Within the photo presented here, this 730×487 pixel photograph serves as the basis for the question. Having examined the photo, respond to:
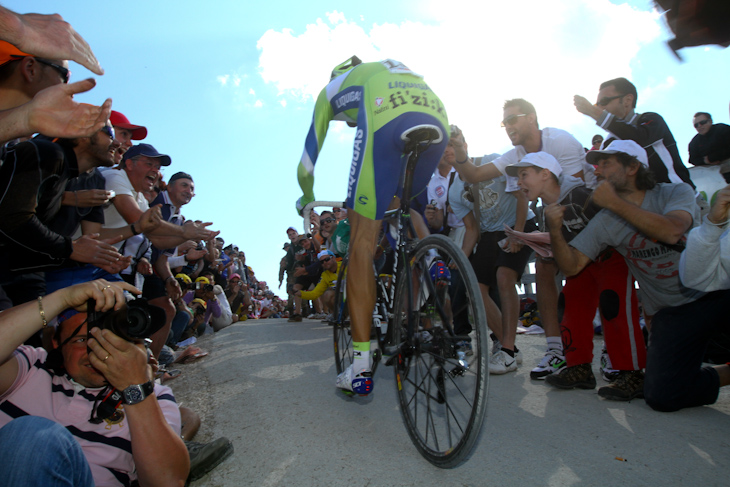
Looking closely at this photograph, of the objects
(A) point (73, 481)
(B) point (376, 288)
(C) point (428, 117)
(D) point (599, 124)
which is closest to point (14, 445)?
(A) point (73, 481)

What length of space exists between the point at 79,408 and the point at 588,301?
3.22m

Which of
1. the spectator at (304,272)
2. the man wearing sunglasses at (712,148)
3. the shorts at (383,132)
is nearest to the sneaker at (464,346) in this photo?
the shorts at (383,132)

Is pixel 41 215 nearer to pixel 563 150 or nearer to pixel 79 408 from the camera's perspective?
pixel 79 408

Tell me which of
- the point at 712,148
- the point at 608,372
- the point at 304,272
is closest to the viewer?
the point at 608,372

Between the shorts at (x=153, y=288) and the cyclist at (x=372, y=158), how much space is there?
2.63 m

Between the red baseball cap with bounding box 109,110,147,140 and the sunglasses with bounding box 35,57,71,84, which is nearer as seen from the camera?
the sunglasses with bounding box 35,57,71,84

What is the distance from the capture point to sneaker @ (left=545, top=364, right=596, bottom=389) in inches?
123

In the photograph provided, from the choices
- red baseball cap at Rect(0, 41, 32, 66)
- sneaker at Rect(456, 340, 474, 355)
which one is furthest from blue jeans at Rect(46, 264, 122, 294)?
sneaker at Rect(456, 340, 474, 355)

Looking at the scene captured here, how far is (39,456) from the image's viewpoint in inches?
51.7

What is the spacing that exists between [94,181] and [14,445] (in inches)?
104

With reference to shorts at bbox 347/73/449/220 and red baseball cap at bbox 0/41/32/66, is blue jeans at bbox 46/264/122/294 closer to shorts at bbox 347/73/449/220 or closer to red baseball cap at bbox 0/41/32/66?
red baseball cap at bbox 0/41/32/66

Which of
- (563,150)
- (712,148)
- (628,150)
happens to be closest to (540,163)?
(628,150)

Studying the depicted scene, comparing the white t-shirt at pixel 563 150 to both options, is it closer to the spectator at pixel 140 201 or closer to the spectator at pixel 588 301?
the spectator at pixel 588 301

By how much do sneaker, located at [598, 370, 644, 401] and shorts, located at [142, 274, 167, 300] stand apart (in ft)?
13.0
